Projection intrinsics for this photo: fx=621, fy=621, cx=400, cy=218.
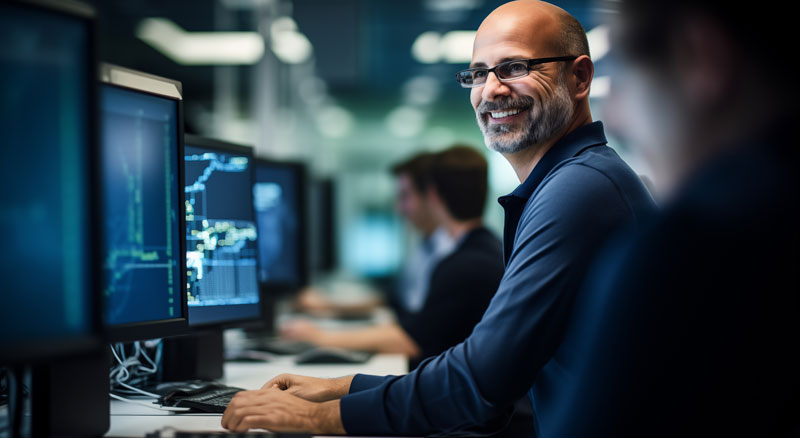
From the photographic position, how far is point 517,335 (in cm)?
108

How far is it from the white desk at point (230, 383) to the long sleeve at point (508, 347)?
1.04ft

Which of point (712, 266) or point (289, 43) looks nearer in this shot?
point (712, 266)

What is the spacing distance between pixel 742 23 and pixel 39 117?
89 cm

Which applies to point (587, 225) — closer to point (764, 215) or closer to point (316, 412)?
point (764, 215)

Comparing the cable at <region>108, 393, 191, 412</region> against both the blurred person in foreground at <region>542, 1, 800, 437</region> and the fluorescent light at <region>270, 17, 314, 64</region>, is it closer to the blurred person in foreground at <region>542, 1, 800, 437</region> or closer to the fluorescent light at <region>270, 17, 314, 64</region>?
the blurred person in foreground at <region>542, 1, 800, 437</region>

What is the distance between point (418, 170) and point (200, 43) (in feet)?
12.3

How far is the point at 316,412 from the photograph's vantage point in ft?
3.64

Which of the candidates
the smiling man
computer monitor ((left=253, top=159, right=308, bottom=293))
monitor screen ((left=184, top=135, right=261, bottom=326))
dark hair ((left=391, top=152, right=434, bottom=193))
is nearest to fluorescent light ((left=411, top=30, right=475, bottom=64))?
dark hair ((left=391, top=152, right=434, bottom=193))

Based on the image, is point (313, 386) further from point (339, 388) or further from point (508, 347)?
point (508, 347)

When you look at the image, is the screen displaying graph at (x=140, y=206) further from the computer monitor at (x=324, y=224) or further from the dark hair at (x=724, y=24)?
the computer monitor at (x=324, y=224)

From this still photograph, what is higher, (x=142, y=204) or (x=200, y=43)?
(x=200, y=43)

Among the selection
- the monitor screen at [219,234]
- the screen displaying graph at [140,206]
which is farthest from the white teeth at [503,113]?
the screen displaying graph at [140,206]

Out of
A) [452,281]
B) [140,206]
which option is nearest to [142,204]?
[140,206]

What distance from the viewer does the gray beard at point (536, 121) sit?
4.75 feet
